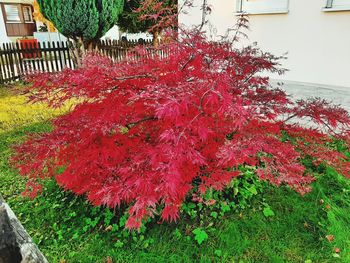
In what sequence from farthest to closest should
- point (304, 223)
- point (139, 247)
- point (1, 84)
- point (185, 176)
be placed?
point (1, 84) → point (304, 223) → point (139, 247) → point (185, 176)

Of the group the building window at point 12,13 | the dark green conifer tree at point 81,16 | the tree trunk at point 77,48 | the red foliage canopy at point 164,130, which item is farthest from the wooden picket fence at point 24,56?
the building window at point 12,13

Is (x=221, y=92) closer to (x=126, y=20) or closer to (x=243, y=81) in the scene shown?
(x=243, y=81)

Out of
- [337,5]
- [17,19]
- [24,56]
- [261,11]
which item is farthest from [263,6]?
[17,19]

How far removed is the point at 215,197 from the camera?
241cm

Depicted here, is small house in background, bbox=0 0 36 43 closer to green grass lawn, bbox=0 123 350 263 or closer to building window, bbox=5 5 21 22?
building window, bbox=5 5 21 22

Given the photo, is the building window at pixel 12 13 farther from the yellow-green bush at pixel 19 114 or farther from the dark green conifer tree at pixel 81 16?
the yellow-green bush at pixel 19 114

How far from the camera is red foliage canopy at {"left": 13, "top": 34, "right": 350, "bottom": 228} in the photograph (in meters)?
1.65

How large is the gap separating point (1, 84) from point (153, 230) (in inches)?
266

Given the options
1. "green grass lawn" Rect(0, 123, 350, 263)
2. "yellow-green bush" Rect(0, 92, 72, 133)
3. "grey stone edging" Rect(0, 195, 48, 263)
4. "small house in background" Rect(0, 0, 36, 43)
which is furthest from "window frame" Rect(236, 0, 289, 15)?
"small house in background" Rect(0, 0, 36, 43)

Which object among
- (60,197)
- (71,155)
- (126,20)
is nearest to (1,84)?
(126,20)

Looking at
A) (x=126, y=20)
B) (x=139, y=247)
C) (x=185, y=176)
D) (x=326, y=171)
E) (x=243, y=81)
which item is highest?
(x=126, y=20)

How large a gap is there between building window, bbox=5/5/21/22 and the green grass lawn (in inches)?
788

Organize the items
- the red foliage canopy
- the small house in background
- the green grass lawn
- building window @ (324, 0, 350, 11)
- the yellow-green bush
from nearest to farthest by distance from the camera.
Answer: the red foliage canopy
the green grass lawn
building window @ (324, 0, 350, 11)
the yellow-green bush
the small house in background

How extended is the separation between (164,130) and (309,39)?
3917 millimetres
